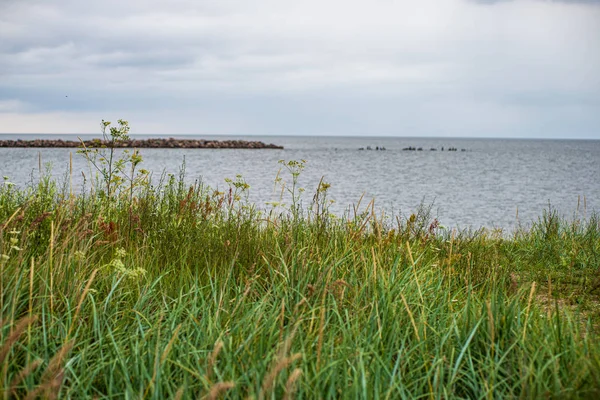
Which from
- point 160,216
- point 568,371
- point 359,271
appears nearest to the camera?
point 568,371

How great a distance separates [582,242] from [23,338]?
24.4ft

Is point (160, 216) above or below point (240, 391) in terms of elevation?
above

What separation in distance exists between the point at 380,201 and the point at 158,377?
927 inches

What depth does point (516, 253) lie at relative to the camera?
7867 millimetres

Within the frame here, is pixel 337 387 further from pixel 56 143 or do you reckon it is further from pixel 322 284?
pixel 56 143

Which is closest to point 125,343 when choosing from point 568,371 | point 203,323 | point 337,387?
point 203,323

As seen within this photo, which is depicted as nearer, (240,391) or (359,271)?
(240,391)

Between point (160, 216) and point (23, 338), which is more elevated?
point (160, 216)

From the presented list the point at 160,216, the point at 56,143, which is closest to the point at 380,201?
the point at 160,216

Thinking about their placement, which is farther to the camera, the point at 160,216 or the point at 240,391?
the point at 160,216

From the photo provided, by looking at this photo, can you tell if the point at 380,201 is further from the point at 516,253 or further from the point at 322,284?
the point at 322,284

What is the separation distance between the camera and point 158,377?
7.84ft

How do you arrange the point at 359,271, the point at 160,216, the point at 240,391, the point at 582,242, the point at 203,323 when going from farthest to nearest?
the point at 582,242 → the point at 160,216 → the point at 359,271 → the point at 203,323 → the point at 240,391

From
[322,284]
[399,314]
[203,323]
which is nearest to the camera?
Result: [203,323]
